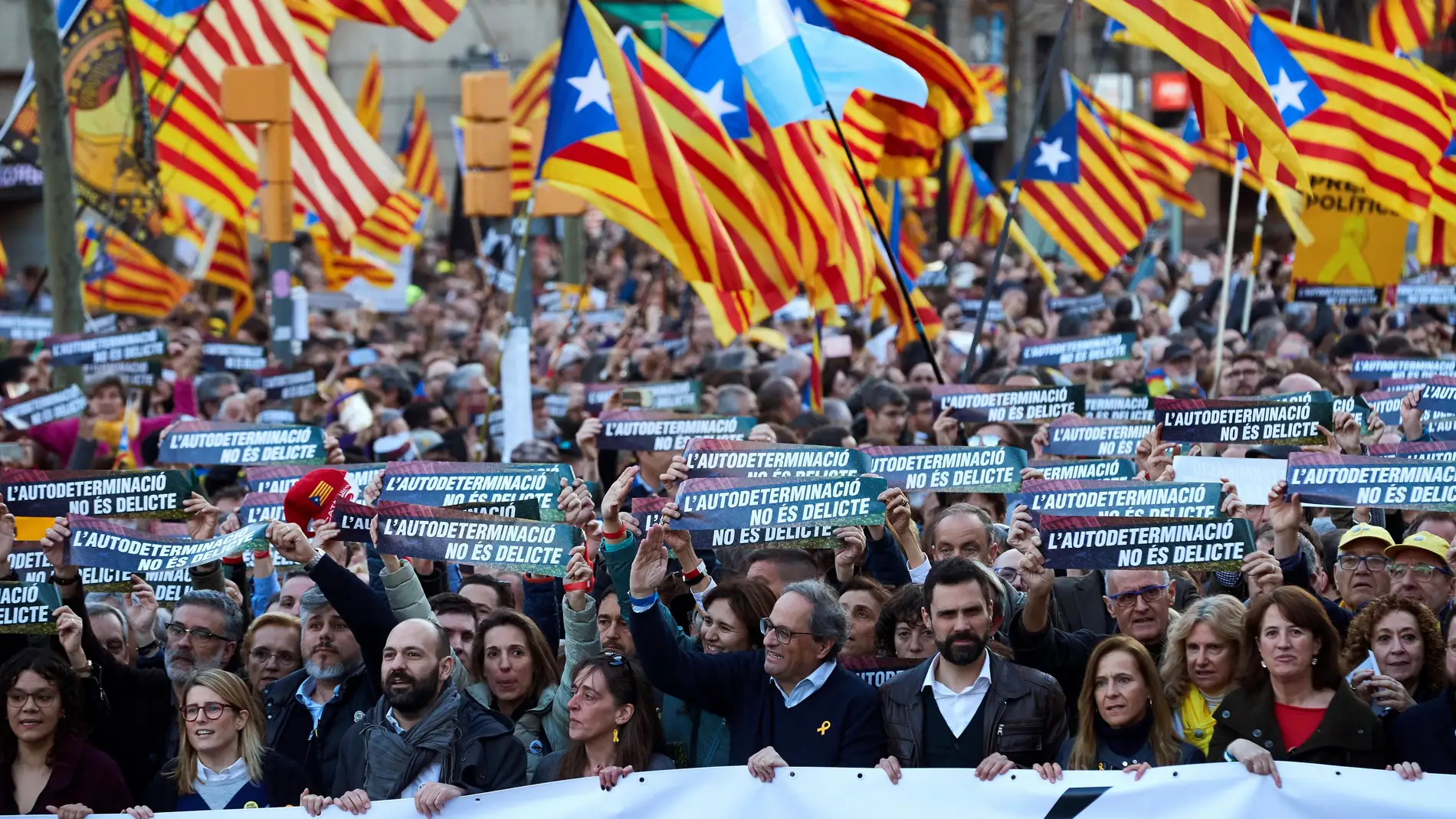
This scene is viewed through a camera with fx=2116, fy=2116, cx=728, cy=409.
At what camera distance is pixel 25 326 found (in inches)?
677

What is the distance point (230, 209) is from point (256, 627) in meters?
11.4

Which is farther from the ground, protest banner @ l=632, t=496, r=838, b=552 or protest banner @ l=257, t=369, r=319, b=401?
protest banner @ l=257, t=369, r=319, b=401

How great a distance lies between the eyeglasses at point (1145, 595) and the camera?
7.06m

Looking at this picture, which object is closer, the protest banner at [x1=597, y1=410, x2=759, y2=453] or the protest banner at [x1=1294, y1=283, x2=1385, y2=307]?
the protest banner at [x1=597, y1=410, x2=759, y2=453]

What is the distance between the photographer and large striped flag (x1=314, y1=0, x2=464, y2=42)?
16.9 metres

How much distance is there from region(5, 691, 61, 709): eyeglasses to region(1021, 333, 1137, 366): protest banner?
7403 millimetres

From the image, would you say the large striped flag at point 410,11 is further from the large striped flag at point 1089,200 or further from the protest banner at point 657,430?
the protest banner at point 657,430

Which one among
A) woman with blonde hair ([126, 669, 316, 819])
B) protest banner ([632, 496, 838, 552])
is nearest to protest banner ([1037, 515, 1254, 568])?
protest banner ([632, 496, 838, 552])

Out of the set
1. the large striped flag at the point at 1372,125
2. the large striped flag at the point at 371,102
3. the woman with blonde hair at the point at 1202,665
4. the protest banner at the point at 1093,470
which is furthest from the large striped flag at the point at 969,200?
the woman with blonde hair at the point at 1202,665

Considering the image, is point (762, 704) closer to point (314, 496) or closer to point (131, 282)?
point (314, 496)

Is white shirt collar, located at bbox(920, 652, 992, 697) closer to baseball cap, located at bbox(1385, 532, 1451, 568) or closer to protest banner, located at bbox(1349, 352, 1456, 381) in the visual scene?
baseball cap, located at bbox(1385, 532, 1451, 568)

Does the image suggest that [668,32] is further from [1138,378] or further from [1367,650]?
[1367,650]

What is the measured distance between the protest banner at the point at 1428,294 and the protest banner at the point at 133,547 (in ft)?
37.4

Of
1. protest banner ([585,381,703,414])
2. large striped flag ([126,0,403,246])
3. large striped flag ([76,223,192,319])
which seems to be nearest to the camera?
protest banner ([585,381,703,414])
